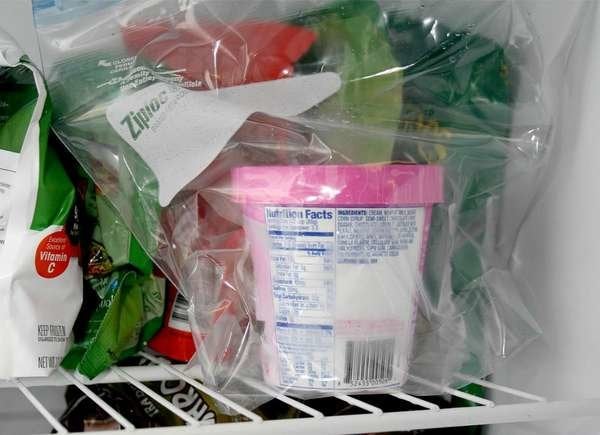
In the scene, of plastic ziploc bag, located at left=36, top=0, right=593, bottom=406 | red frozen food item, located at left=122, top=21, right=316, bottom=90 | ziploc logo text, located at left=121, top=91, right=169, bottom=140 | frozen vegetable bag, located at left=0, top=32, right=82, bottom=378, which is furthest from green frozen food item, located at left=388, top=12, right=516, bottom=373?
frozen vegetable bag, located at left=0, top=32, right=82, bottom=378

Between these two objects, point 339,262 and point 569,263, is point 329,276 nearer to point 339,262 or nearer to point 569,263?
point 339,262

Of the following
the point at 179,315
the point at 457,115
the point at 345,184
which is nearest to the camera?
the point at 345,184

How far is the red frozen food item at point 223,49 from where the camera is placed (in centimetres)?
61

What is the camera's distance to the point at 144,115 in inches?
23.3

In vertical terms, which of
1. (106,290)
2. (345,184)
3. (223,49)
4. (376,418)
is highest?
(223,49)

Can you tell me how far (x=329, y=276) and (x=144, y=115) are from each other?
9.2 inches

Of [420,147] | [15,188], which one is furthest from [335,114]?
[15,188]

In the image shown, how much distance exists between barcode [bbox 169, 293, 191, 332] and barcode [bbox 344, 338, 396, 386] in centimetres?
25

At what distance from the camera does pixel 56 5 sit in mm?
630

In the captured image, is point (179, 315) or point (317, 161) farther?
point (179, 315)

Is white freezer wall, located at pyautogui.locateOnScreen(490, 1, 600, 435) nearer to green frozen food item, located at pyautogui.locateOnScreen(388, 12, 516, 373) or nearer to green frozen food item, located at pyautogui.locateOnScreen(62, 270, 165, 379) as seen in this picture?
green frozen food item, located at pyautogui.locateOnScreen(388, 12, 516, 373)

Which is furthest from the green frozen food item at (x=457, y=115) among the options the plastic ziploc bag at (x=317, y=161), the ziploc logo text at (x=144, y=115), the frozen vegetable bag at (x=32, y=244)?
the frozen vegetable bag at (x=32, y=244)

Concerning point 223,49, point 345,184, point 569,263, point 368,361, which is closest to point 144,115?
point 223,49

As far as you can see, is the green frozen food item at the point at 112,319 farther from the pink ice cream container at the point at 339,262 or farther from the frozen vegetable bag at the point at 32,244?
the pink ice cream container at the point at 339,262
